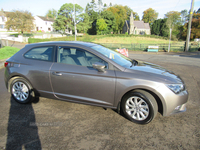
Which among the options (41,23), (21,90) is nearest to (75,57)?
(21,90)

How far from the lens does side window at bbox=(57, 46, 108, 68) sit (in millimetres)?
3469

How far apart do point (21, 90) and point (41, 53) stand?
1125 millimetres

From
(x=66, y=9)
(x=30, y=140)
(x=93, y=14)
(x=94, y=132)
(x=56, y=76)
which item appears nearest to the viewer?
(x=30, y=140)

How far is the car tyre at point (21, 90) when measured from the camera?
3.95 m

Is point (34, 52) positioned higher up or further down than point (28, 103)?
higher up

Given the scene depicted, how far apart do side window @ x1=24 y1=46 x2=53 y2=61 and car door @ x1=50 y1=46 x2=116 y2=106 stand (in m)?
0.25

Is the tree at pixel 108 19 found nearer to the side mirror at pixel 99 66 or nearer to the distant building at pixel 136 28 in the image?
the distant building at pixel 136 28

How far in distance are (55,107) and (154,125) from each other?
7.95ft

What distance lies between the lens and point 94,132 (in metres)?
2.92

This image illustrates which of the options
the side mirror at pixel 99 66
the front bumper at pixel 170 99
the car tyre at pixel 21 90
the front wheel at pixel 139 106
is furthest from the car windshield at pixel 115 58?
the car tyre at pixel 21 90

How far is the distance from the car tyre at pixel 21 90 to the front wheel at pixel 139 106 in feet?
7.94

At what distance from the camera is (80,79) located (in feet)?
11.0

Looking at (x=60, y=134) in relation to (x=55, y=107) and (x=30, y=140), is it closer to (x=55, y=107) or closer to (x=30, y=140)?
(x=30, y=140)

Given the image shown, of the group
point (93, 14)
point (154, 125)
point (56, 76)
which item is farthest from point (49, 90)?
point (93, 14)
